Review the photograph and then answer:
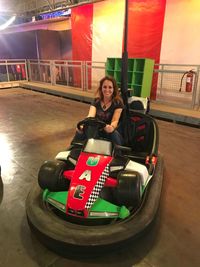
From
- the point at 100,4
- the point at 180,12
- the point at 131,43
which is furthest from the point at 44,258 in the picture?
the point at 100,4

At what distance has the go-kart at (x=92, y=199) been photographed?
49.4 inches

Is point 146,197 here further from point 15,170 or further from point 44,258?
point 15,170

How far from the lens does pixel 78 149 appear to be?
1763 millimetres

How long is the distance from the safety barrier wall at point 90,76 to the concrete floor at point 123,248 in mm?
985

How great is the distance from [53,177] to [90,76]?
544 cm

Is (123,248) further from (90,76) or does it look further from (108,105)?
(90,76)

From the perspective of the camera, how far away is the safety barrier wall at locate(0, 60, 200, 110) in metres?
Answer: 4.50

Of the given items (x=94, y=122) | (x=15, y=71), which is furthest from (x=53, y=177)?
(x=15, y=71)

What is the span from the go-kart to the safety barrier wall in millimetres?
3171

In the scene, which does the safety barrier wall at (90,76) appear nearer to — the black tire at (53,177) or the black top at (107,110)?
the black top at (107,110)

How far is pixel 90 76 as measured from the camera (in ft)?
21.8

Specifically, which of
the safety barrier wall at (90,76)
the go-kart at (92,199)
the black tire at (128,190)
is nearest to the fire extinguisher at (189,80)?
the safety barrier wall at (90,76)

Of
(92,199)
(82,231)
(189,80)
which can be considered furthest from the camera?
(189,80)

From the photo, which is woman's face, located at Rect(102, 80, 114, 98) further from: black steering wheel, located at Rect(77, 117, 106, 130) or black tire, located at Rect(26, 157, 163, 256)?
black tire, located at Rect(26, 157, 163, 256)
